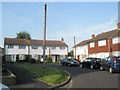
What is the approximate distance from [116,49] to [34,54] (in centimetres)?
2625

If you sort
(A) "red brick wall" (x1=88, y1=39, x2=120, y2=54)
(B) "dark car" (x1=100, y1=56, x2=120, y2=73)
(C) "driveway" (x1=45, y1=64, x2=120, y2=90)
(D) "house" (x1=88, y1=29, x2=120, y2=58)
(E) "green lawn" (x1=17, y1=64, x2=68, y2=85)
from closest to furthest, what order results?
(C) "driveway" (x1=45, y1=64, x2=120, y2=90) < (E) "green lawn" (x1=17, y1=64, x2=68, y2=85) < (B) "dark car" (x1=100, y1=56, x2=120, y2=73) < (D) "house" (x1=88, y1=29, x2=120, y2=58) < (A) "red brick wall" (x1=88, y1=39, x2=120, y2=54)

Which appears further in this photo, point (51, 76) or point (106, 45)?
point (106, 45)

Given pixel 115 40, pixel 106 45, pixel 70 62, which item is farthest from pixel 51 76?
pixel 106 45

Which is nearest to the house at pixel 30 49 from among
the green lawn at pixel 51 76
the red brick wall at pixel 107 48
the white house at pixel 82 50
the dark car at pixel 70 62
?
the white house at pixel 82 50

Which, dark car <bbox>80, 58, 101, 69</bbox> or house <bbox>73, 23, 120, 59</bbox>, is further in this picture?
house <bbox>73, 23, 120, 59</bbox>

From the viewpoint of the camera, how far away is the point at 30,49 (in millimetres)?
51531

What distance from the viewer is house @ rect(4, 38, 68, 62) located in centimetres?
4909

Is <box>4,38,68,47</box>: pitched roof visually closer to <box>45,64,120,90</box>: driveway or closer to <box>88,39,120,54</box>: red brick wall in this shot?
<box>88,39,120,54</box>: red brick wall

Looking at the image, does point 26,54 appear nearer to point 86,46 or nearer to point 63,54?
point 63,54

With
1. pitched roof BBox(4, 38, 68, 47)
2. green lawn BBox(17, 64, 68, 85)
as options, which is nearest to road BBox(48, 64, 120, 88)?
green lawn BBox(17, 64, 68, 85)

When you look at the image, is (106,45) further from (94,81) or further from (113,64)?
(94,81)

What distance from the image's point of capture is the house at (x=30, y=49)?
49094 millimetres

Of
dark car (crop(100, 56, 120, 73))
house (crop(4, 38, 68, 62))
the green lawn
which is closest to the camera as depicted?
the green lawn

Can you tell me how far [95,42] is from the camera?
39.2 m
